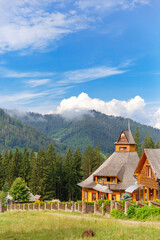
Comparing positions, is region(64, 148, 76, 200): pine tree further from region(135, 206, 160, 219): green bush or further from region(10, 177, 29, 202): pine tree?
region(135, 206, 160, 219): green bush

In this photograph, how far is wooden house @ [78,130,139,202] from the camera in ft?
136

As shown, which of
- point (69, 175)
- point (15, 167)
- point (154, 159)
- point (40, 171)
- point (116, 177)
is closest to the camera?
point (154, 159)

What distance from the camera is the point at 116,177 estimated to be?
42500 mm

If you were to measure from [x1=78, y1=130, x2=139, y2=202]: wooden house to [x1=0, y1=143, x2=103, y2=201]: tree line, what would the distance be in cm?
2742

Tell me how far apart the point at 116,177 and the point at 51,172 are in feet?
114

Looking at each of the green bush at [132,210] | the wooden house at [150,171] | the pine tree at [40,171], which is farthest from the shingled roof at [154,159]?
the pine tree at [40,171]

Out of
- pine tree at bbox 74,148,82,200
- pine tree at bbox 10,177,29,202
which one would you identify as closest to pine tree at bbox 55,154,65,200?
pine tree at bbox 74,148,82,200

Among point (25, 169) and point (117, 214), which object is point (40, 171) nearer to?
point (25, 169)

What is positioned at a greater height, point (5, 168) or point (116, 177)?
point (116, 177)

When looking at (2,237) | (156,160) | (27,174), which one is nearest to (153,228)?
(2,237)

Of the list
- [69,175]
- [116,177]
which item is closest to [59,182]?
[69,175]

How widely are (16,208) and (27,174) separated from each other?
122ft

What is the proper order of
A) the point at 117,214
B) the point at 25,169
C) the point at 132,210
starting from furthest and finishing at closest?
1. the point at 25,169
2. the point at 117,214
3. the point at 132,210

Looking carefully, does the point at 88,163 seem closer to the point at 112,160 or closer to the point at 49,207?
the point at 112,160
